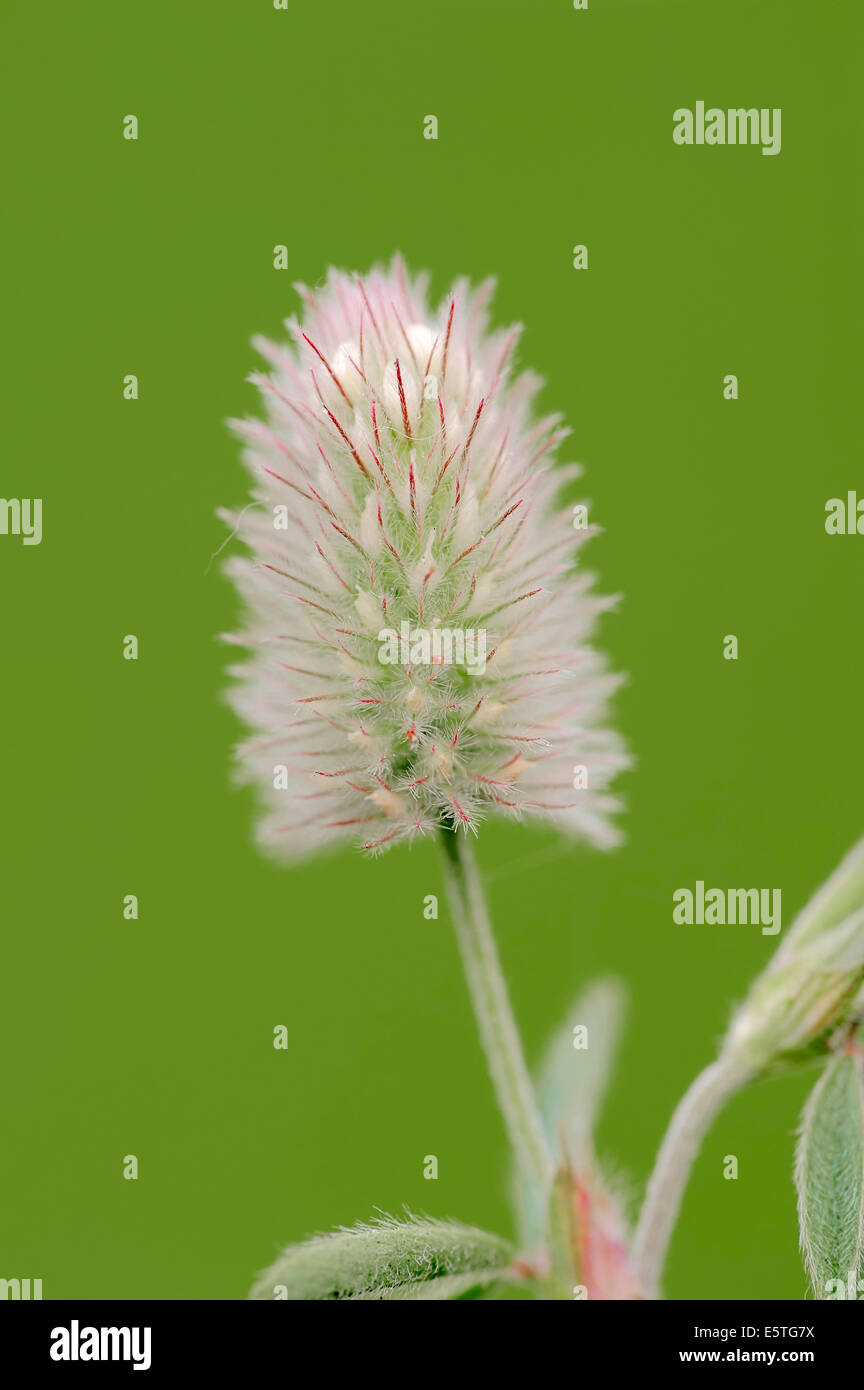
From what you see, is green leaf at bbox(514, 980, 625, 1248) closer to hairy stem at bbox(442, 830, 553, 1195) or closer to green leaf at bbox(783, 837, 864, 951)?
hairy stem at bbox(442, 830, 553, 1195)

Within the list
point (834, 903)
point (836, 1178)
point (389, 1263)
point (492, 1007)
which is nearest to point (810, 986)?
point (834, 903)

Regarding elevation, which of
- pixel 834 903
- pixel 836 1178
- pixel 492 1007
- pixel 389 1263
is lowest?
pixel 389 1263

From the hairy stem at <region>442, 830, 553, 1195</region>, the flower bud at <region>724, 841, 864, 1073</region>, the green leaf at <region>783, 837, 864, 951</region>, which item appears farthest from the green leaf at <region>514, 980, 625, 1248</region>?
the green leaf at <region>783, 837, 864, 951</region>

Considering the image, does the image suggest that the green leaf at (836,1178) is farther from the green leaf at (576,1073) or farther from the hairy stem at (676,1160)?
the green leaf at (576,1073)

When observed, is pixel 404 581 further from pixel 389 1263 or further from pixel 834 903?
pixel 389 1263

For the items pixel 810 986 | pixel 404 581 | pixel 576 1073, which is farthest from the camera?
pixel 576 1073
